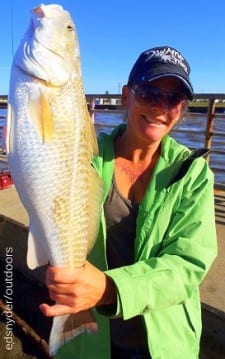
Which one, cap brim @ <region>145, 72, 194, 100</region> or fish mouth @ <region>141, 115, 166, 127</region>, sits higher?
cap brim @ <region>145, 72, 194, 100</region>

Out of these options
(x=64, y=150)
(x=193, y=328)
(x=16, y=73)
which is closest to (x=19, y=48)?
(x=16, y=73)

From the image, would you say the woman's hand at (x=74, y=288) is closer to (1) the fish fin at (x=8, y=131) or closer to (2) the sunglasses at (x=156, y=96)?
(1) the fish fin at (x=8, y=131)

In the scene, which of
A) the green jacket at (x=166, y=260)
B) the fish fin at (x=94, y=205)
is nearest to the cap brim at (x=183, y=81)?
the green jacket at (x=166, y=260)

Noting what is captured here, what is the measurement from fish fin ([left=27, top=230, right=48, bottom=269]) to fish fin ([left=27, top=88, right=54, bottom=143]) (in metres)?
0.37

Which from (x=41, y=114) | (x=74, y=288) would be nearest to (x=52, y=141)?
(x=41, y=114)

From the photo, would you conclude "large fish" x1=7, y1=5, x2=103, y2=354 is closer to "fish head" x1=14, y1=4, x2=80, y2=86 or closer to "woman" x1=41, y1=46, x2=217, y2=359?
"fish head" x1=14, y1=4, x2=80, y2=86

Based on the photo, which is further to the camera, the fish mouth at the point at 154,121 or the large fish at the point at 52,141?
the fish mouth at the point at 154,121

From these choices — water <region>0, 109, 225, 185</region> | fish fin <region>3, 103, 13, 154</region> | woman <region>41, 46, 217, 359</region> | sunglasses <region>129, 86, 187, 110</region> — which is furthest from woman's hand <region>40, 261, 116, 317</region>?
water <region>0, 109, 225, 185</region>

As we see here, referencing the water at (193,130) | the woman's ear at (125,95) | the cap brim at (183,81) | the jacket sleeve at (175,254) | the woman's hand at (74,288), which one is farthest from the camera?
the water at (193,130)

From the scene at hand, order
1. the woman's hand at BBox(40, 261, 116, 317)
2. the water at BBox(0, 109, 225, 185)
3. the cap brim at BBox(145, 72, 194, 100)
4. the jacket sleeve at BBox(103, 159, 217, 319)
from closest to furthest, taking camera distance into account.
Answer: the woman's hand at BBox(40, 261, 116, 317) < the jacket sleeve at BBox(103, 159, 217, 319) < the cap brim at BBox(145, 72, 194, 100) < the water at BBox(0, 109, 225, 185)

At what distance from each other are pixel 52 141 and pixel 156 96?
25.0 inches

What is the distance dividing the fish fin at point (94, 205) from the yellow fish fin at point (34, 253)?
0.60 ft

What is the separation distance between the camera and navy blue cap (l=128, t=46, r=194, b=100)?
1.95 m

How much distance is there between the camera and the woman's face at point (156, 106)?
1982 mm
